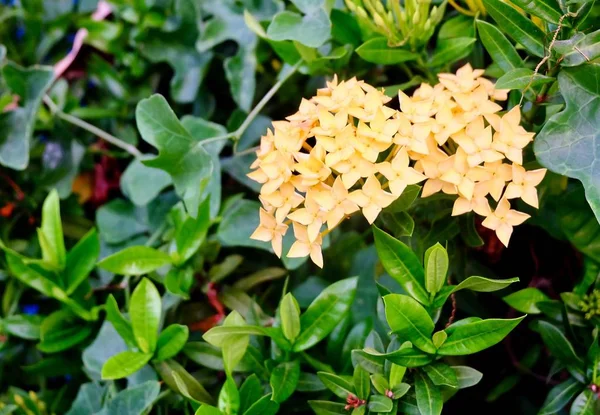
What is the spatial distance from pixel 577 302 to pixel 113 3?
3.05 feet

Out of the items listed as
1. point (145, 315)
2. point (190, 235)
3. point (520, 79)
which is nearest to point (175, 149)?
point (190, 235)

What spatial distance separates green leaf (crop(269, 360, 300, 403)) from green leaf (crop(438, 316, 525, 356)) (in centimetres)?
19

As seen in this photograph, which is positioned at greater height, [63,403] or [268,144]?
[268,144]

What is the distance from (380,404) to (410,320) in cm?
10

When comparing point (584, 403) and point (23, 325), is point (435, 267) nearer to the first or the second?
point (584, 403)

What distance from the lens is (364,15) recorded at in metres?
0.77

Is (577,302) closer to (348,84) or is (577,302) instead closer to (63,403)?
(348,84)

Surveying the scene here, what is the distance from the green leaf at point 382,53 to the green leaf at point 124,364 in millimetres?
489

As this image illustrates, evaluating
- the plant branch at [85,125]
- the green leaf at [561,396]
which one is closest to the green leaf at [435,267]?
the green leaf at [561,396]

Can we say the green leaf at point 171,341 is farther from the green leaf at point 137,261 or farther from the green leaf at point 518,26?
the green leaf at point 518,26

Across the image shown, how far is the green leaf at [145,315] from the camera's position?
81 cm

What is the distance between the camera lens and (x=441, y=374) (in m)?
0.65

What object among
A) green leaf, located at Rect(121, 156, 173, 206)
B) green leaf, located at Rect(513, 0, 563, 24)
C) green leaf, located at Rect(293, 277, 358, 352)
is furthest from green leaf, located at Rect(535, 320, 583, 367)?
green leaf, located at Rect(121, 156, 173, 206)

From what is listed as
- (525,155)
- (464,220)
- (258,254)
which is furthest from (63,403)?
(525,155)
